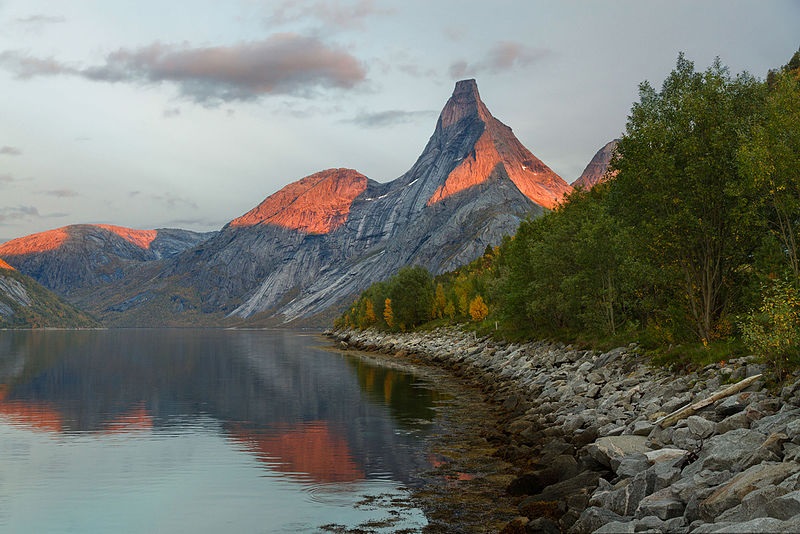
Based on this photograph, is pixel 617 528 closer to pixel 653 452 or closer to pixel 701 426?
pixel 653 452

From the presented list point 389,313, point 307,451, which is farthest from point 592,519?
point 389,313

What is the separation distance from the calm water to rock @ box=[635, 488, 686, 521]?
811cm

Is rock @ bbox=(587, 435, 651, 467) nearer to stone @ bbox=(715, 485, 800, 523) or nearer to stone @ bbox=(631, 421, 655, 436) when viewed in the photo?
stone @ bbox=(631, 421, 655, 436)

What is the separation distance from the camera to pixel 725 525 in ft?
46.5

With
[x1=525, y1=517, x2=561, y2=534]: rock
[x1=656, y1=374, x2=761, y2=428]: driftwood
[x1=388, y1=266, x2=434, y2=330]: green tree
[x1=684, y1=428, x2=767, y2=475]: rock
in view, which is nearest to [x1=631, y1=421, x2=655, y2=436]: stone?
[x1=656, y1=374, x2=761, y2=428]: driftwood

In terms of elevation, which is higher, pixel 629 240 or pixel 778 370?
pixel 629 240

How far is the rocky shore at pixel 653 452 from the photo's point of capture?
1602 cm

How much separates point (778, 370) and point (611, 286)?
32.1 meters

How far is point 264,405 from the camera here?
57.5 metres

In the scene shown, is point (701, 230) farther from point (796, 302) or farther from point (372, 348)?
point (372, 348)

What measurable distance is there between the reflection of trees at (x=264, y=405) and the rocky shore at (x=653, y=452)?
788 cm

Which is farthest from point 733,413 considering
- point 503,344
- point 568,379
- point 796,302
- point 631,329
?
point 503,344

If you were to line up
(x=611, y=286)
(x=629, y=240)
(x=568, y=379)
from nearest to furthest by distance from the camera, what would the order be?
(x=629, y=240), (x=568, y=379), (x=611, y=286)

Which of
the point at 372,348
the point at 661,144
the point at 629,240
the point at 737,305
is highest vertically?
the point at 661,144
